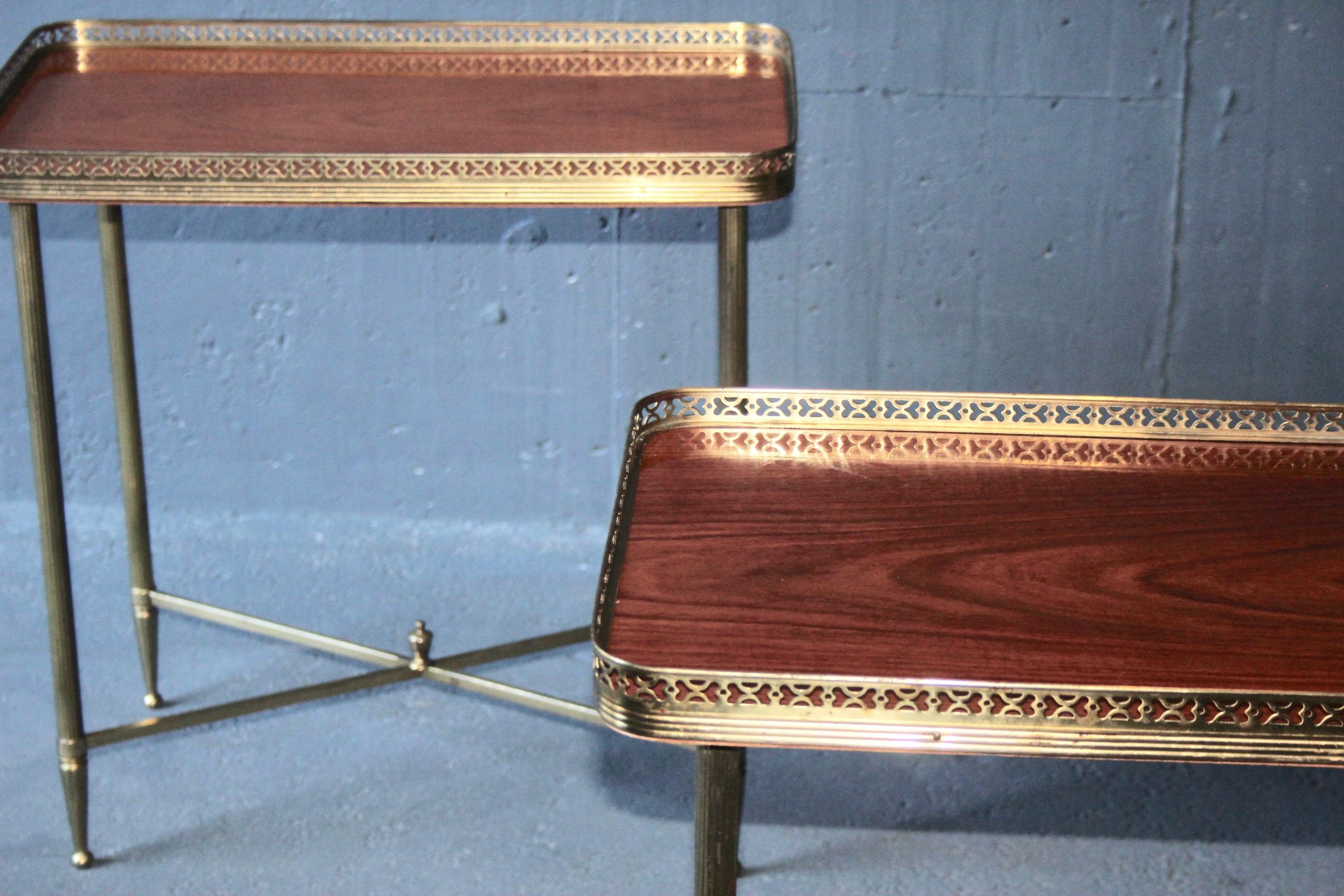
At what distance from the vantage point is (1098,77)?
324 centimetres

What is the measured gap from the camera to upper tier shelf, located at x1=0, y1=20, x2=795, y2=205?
205 centimetres

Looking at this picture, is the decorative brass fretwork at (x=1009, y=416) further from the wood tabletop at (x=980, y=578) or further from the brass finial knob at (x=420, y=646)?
the brass finial knob at (x=420, y=646)

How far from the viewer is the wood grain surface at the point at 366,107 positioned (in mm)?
2164

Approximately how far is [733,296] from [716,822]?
823 mm

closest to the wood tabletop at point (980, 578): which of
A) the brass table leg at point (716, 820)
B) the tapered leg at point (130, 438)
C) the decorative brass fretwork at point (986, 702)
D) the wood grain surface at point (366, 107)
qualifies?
the decorative brass fretwork at point (986, 702)

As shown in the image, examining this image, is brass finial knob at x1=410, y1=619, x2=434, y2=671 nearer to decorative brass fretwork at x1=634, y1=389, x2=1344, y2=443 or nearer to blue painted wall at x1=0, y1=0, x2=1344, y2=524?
blue painted wall at x1=0, y1=0, x2=1344, y2=524

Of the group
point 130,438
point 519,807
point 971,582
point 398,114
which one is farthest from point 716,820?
point 130,438

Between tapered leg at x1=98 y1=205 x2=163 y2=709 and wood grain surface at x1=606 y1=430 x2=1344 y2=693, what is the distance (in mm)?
1280

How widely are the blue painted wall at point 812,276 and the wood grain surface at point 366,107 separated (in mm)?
854

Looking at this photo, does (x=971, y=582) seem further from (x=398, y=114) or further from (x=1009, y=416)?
(x=398, y=114)

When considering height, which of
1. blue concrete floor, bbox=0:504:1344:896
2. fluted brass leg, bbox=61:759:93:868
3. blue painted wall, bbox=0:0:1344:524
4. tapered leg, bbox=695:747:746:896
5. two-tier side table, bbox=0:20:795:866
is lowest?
blue concrete floor, bbox=0:504:1344:896

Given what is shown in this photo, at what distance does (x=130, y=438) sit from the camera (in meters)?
2.90

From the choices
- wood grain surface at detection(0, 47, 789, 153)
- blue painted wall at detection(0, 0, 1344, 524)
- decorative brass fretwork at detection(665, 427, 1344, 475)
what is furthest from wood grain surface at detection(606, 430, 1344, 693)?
blue painted wall at detection(0, 0, 1344, 524)

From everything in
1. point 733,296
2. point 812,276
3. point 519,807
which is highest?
point 733,296
